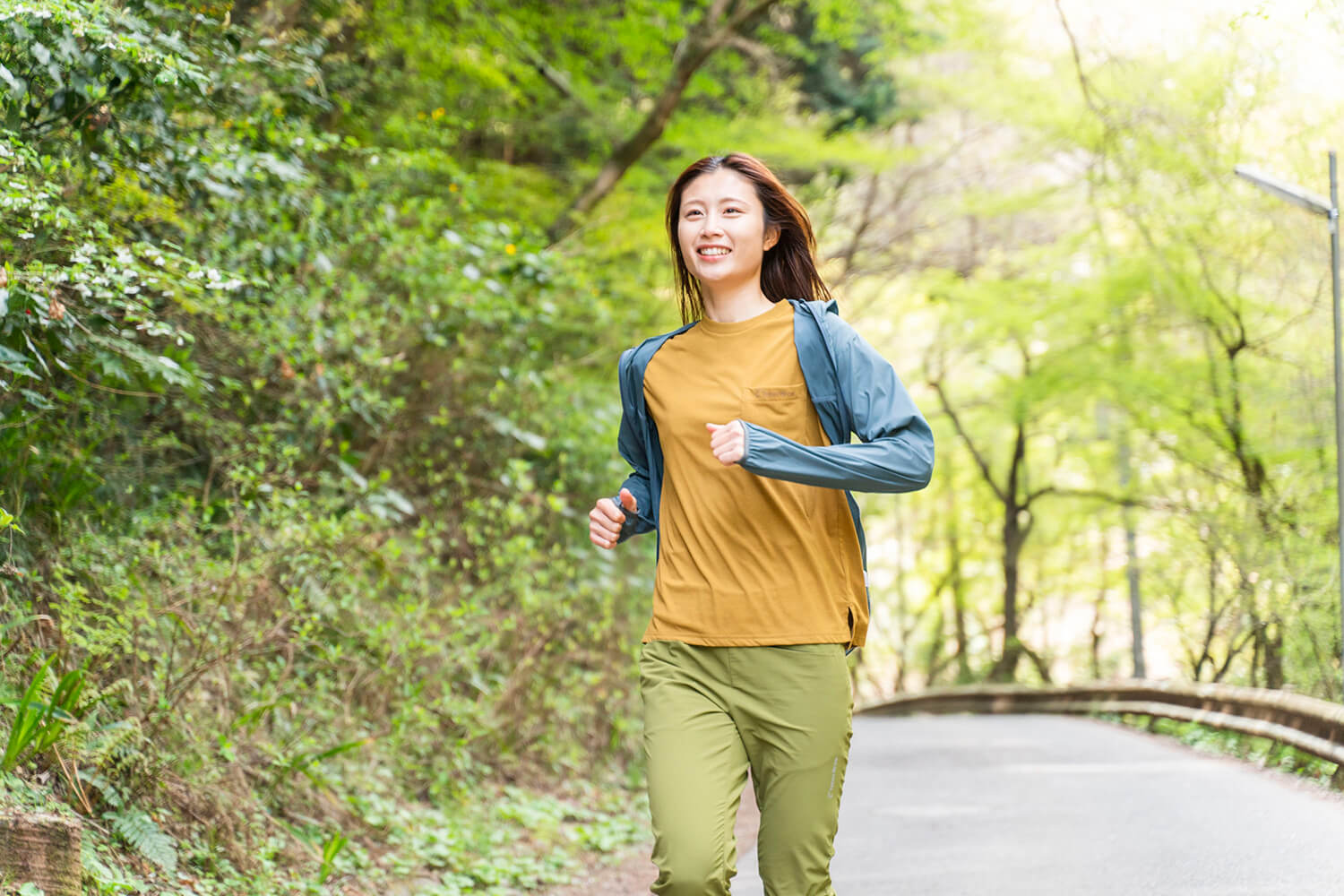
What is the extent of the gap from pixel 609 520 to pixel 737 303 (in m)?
0.69

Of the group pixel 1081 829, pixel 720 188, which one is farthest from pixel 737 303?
pixel 1081 829

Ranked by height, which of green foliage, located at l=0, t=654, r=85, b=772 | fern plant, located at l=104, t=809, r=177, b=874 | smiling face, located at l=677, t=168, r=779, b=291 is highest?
smiling face, located at l=677, t=168, r=779, b=291

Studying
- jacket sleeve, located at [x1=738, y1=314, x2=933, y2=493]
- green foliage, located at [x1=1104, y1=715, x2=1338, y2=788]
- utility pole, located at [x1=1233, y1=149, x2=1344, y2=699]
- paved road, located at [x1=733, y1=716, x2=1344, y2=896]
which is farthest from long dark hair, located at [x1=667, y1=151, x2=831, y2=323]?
utility pole, located at [x1=1233, y1=149, x2=1344, y2=699]

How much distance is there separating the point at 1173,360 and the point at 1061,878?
12.4m

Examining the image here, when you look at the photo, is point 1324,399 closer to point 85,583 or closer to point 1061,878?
point 1061,878

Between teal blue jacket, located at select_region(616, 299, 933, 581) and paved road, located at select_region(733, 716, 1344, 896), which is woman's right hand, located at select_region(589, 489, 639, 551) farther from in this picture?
paved road, located at select_region(733, 716, 1344, 896)

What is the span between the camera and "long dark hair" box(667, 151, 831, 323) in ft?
11.2

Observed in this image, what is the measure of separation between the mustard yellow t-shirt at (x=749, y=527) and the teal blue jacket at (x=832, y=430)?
62 mm

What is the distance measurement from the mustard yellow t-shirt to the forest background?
233 cm

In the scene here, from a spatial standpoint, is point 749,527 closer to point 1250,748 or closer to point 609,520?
point 609,520

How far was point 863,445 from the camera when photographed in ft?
9.59

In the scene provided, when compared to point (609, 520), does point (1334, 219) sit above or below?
above

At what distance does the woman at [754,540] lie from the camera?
9.60 ft

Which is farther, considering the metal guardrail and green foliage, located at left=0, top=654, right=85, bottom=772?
the metal guardrail
